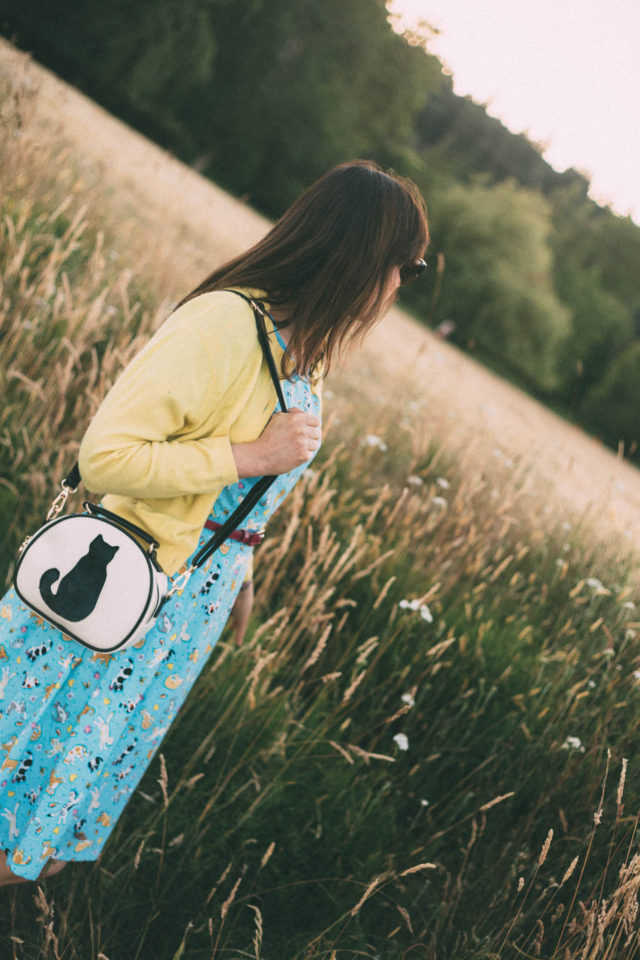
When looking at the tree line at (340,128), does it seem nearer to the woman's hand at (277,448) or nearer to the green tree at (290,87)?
the green tree at (290,87)

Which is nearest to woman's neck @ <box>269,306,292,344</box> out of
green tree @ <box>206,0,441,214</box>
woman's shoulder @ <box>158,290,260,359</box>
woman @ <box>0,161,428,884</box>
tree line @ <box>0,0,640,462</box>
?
woman @ <box>0,161,428,884</box>

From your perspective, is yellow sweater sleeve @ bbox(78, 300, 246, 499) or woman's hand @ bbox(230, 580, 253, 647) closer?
yellow sweater sleeve @ bbox(78, 300, 246, 499)

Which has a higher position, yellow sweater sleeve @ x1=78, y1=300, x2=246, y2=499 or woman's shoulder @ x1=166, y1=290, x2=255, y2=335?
woman's shoulder @ x1=166, y1=290, x2=255, y2=335

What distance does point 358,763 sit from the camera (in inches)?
87.4

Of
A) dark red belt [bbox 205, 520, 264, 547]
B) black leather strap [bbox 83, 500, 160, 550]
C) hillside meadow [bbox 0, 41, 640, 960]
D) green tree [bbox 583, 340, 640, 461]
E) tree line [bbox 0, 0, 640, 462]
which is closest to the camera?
black leather strap [bbox 83, 500, 160, 550]

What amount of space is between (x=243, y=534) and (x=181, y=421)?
37 cm

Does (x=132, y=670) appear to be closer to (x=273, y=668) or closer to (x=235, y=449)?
(x=235, y=449)

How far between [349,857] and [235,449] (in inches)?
58.5

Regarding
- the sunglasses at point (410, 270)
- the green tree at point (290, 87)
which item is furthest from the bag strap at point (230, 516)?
the green tree at point (290, 87)

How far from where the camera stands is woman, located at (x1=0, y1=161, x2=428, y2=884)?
1362mm

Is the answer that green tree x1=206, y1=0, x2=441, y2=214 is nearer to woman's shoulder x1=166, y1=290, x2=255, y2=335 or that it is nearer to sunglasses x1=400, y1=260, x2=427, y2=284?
sunglasses x1=400, y1=260, x2=427, y2=284

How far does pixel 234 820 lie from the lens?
207 cm

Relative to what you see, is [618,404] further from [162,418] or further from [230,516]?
[162,418]

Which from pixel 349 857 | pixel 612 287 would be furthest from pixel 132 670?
pixel 612 287
